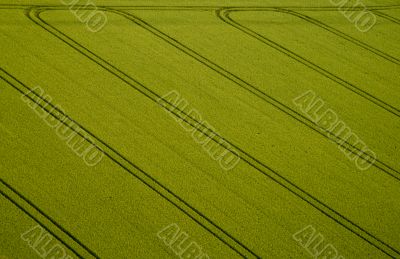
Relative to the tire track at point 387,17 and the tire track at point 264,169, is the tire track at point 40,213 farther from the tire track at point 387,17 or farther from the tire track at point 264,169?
the tire track at point 387,17

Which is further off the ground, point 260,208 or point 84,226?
point 260,208

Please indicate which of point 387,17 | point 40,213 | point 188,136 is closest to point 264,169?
point 188,136

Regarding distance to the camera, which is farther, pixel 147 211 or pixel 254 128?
pixel 254 128

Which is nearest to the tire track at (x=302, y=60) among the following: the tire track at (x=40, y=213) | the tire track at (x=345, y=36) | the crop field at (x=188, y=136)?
the crop field at (x=188, y=136)

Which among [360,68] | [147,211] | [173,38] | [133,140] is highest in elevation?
[360,68]

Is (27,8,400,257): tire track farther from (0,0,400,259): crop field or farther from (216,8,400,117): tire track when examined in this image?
(216,8,400,117): tire track

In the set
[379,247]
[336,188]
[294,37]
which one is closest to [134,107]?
[336,188]

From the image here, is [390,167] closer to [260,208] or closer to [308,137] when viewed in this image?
[308,137]

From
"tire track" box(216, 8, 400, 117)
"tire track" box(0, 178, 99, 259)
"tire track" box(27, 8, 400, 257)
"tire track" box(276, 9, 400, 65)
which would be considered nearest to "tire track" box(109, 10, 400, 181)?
"tire track" box(27, 8, 400, 257)
